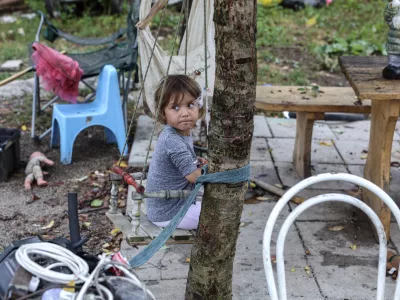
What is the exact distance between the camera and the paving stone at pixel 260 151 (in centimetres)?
518

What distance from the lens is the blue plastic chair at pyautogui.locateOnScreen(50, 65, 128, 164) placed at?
5.07m

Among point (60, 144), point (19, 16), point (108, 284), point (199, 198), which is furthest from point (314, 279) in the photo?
point (19, 16)

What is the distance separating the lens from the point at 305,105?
4441mm

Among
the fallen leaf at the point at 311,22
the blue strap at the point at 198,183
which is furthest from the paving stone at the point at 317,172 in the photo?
the fallen leaf at the point at 311,22

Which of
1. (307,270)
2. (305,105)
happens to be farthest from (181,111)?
(305,105)

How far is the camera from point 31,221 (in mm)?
4242

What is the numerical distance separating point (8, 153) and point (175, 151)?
2.08 m

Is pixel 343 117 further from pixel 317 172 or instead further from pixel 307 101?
pixel 307 101

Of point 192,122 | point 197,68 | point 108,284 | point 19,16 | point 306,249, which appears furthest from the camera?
point 19,16

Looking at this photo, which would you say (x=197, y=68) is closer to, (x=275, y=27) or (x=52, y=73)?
(x=52, y=73)

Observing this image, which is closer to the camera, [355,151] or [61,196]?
[61,196]

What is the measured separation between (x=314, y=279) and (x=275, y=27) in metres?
5.88

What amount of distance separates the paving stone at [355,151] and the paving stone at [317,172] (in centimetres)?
17

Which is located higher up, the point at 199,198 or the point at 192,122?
the point at 192,122
